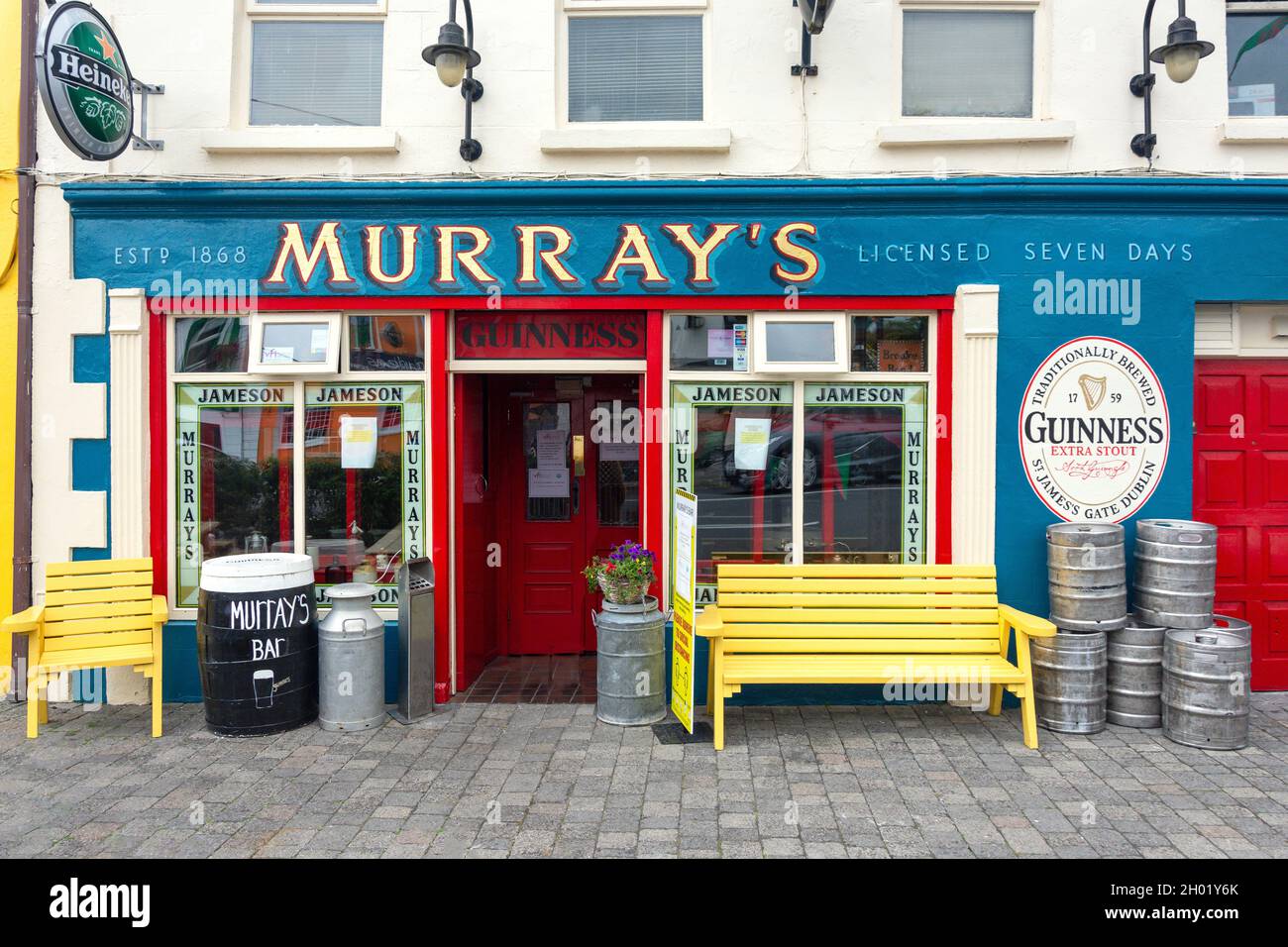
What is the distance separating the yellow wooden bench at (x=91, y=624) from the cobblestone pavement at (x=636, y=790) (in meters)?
0.42

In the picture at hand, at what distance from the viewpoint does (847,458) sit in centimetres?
659

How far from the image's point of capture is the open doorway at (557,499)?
25.9 feet

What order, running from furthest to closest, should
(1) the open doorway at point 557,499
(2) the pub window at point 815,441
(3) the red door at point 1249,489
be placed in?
(1) the open doorway at point 557,499 < (3) the red door at point 1249,489 < (2) the pub window at point 815,441

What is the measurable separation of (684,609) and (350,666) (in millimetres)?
2272

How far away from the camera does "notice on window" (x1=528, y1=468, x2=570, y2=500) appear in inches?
312

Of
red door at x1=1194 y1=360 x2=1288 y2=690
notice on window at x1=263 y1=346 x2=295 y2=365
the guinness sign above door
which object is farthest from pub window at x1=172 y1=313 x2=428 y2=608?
red door at x1=1194 y1=360 x2=1288 y2=690

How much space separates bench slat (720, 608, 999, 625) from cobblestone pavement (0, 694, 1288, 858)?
714 millimetres

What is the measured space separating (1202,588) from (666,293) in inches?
164

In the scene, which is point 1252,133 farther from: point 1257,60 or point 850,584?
point 850,584

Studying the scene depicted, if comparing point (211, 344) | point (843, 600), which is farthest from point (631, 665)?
point (211, 344)

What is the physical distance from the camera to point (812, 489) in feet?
21.7

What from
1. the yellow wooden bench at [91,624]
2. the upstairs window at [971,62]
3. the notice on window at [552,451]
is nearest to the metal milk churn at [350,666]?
the yellow wooden bench at [91,624]

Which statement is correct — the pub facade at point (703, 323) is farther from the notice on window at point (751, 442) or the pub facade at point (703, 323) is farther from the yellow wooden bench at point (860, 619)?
the yellow wooden bench at point (860, 619)
